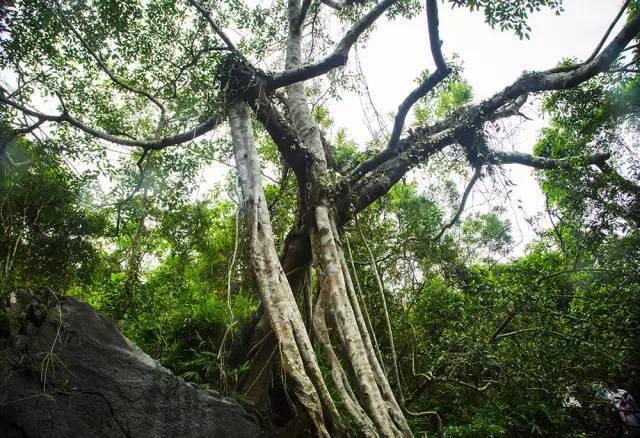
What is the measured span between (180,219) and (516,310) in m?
4.81

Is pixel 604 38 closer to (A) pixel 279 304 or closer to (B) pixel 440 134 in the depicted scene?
(B) pixel 440 134

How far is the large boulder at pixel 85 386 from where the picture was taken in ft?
7.74

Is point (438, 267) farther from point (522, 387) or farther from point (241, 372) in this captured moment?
point (241, 372)

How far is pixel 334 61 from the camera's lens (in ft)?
13.3

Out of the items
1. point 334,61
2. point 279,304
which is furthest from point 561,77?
point 279,304

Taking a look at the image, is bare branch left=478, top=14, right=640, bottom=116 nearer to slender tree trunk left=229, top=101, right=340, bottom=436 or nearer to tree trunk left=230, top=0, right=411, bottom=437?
tree trunk left=230, top=0, right=411, bottom=437

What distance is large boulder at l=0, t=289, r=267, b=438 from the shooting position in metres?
2.36

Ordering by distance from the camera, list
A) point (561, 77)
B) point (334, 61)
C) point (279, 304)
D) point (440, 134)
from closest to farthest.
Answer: point (279, 304) < point (334, 61) < point (561, 77) < point (440, 134)

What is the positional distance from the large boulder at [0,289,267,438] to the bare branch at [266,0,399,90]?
9.61 ft

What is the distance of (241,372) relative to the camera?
3.67 m

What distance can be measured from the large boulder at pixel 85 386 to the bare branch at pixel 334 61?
9.61 ft

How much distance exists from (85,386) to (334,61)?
3548 millimetres

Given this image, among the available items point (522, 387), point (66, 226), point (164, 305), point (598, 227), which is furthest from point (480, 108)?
point (66, 226)

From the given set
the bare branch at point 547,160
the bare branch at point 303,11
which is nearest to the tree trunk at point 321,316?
the bare branch at point 303,11
